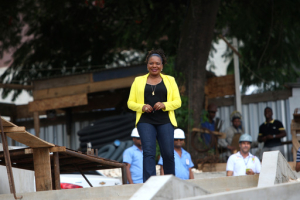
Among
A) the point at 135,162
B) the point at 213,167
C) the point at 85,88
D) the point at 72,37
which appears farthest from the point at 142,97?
the point at 72,37

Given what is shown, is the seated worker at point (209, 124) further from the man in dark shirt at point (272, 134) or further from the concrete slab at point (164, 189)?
the concrete slab at point (164, 189)

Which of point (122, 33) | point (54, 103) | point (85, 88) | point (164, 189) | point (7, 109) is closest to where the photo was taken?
point (164, 189)

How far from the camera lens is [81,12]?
15.9m

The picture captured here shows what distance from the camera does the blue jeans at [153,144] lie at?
20.5ft

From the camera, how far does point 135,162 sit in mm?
9172

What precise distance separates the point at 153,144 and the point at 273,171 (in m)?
1.44

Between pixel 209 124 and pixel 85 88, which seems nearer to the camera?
pixel 209 124

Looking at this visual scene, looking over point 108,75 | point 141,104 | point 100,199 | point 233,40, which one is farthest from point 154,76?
point 233,40

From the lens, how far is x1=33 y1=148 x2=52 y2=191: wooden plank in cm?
651

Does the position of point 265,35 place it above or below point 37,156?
above

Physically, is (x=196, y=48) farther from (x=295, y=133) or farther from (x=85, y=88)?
(x=85, y=88)

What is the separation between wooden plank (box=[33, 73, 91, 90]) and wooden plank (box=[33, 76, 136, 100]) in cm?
9

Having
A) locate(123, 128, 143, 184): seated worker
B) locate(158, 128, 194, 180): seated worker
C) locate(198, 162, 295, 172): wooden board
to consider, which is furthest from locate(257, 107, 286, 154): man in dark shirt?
locate(123, 128, 143, 184): seated worker

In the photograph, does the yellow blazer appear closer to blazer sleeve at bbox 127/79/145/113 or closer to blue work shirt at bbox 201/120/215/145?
blazer sleeve at bbox 127/79/145/113
